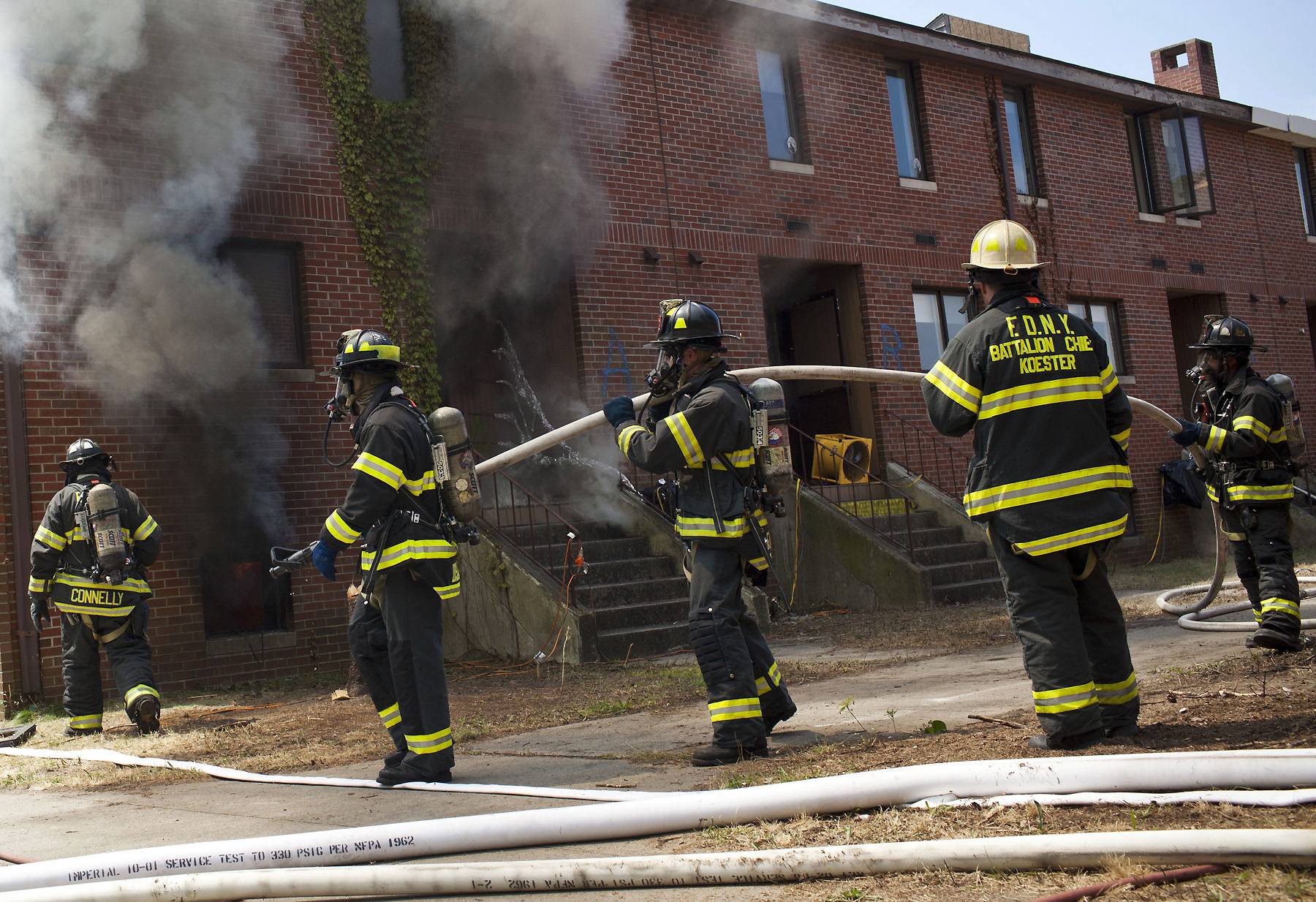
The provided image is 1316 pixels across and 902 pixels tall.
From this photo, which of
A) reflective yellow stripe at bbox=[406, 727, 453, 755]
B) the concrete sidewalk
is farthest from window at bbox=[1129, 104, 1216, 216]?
reflective yellow stripe at bbox=[406, 727, 453, 755]

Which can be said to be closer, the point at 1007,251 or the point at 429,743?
the point at 1007,251

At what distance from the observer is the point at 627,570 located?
10.5m

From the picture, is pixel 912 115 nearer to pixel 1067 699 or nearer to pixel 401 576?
pixel 401 576

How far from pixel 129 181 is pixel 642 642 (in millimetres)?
5473

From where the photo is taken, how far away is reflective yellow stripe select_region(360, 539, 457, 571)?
5047 millimetres

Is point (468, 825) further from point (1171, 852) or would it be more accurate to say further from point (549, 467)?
point (549, 467)

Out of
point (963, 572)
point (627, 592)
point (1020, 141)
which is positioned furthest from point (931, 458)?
point (627, 592)

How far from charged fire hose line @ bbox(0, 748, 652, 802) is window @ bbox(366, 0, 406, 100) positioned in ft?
22.4

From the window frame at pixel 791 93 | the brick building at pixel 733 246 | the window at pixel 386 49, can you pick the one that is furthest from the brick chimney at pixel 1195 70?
the window at pixel 386 49

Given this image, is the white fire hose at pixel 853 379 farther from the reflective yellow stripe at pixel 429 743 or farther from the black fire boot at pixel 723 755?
the black fire boot at pixel 723 755

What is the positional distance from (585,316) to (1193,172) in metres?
10.8

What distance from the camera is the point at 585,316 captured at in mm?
11945

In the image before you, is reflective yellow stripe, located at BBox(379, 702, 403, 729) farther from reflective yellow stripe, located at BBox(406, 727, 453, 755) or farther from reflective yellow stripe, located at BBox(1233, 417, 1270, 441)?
reflective yellow stripe, located at BBox(1233, 417, 1270, 441)

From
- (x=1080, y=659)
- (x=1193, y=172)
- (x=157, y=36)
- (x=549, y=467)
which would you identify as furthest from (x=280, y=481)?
(x=1193, y=172)
